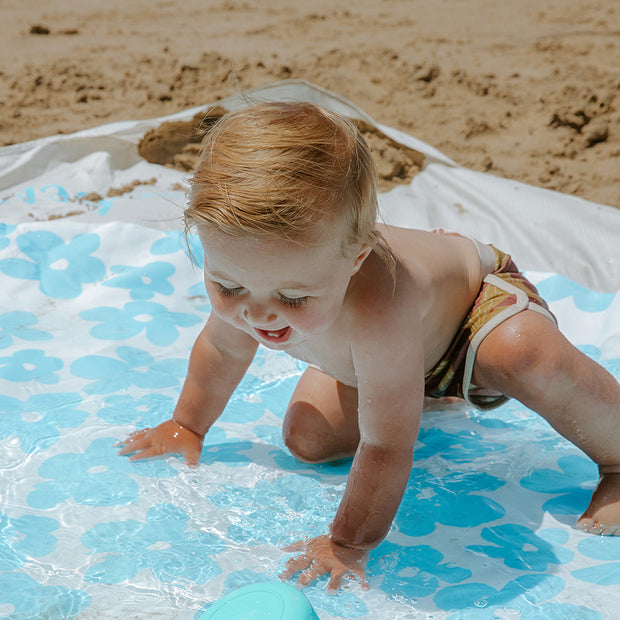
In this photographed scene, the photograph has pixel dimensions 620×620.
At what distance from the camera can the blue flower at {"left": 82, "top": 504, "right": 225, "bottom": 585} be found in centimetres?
146

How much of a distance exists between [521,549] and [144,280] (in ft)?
5.00

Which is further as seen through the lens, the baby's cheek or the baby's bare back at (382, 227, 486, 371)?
the baby's bare back at (382, 227, 486, 371)

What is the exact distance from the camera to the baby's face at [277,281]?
125 centimetres

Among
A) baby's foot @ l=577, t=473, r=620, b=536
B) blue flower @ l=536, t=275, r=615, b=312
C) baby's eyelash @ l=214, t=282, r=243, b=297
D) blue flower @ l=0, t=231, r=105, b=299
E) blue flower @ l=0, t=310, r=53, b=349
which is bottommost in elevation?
blue flower @ l=0, t=310, r=53, b=349

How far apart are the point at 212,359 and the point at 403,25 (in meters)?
4.34

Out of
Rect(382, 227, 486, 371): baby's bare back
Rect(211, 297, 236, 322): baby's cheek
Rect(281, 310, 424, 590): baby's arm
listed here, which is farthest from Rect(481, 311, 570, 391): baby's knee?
Rect(211, 297, 236, 322): baby's cheek

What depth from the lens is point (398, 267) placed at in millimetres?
1484

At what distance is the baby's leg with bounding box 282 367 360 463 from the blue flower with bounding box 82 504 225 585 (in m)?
0.35

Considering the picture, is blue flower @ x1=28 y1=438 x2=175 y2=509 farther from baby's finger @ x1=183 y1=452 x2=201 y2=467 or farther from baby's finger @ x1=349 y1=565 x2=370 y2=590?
baby's finger @ x1=349 y1=565 x2=370 y2=590

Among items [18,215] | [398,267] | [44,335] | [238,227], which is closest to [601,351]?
[398,267]

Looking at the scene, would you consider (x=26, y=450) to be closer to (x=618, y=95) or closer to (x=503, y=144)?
(x=503, y=144)

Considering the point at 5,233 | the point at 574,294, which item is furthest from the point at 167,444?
the point at 574,294

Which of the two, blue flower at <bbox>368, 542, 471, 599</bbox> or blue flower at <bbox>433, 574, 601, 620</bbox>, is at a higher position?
blue flower at <bbox>433, 574, 601, 620</bbox>

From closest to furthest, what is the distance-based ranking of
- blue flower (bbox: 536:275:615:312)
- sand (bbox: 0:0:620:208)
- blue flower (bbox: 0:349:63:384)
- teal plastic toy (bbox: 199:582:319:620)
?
teal plastic toy (bbox: 199:582:319:620) → blue flower (bbox: 0:349:63:384) → blue flower (bbox: 536:275:615:312) → sand (bbox: 0:0:620:208)
